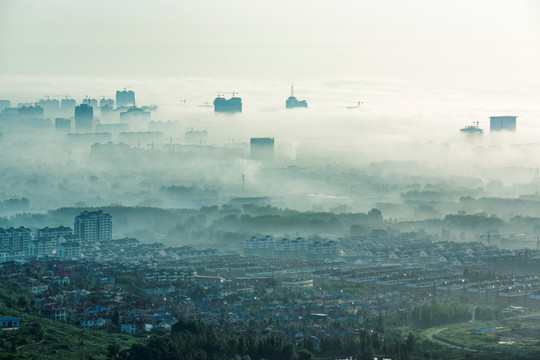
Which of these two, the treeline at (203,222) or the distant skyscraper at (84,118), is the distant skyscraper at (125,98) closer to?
the distant skyscraper at (84,118)

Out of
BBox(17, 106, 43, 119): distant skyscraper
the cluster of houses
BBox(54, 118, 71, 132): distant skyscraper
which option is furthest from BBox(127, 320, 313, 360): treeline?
BBox(54, 118, 71, 132): distant skyscraper

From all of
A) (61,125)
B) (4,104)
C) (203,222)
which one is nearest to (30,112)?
(61,125)

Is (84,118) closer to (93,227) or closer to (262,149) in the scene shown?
(262,149)

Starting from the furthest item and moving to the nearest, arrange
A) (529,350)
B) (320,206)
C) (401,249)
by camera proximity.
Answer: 1. (320,206)
2. (401,249)
3. (529,350)

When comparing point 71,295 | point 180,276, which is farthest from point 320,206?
point 71,295

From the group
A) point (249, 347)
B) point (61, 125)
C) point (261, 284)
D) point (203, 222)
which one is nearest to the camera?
point (249, 347)

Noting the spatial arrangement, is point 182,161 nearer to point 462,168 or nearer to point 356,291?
point 462,168

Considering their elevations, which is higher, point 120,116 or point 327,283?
point 120,116
